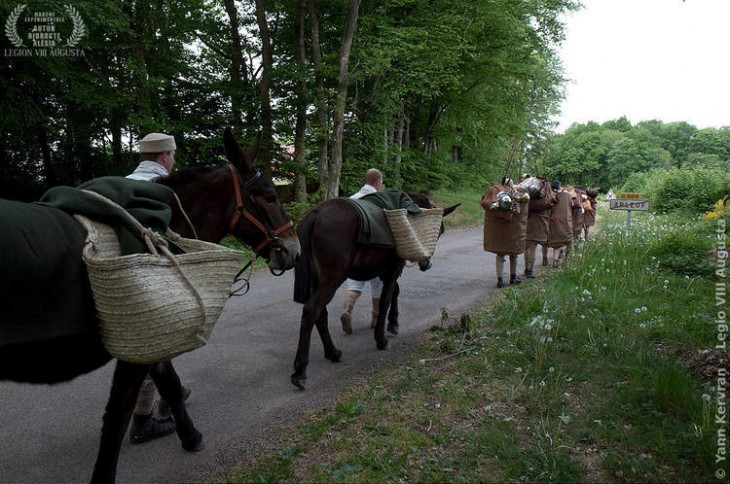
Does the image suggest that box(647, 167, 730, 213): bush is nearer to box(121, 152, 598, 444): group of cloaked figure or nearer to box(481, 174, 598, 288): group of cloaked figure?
box(121, 152, 598, 444): group of cloaked figure

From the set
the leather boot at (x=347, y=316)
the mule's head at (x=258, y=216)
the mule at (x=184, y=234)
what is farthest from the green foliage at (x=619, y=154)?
the mule at (x=184, y=234)

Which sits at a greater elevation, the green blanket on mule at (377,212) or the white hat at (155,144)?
the white hat at (155,144)

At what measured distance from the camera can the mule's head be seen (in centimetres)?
345

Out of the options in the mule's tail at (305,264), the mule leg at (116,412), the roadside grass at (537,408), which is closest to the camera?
the mule leg at (116,412)

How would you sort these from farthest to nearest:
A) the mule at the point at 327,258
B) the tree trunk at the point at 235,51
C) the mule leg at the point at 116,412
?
the tree trunk at the point at 235,51
the mule at the point at 327,258
the mule leg at the point at 116,412

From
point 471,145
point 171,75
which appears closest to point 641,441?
point 171,75

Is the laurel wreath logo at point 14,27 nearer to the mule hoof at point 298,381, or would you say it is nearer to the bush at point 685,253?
the mule hoof at point 298,381

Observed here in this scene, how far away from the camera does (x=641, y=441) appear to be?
2994mm

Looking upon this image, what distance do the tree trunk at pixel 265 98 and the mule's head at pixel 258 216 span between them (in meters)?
10.0

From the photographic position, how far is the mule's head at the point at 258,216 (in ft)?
11.3

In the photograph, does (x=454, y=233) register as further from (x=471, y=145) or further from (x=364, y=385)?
(x=364, y=385)

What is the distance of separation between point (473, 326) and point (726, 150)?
51.3 m

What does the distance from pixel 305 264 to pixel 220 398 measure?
160cm

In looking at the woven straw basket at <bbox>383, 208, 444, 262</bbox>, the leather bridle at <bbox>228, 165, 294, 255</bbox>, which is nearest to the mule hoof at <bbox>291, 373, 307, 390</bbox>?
the leather bridle at <bbox>228, 165, 294, 255</bbox>
